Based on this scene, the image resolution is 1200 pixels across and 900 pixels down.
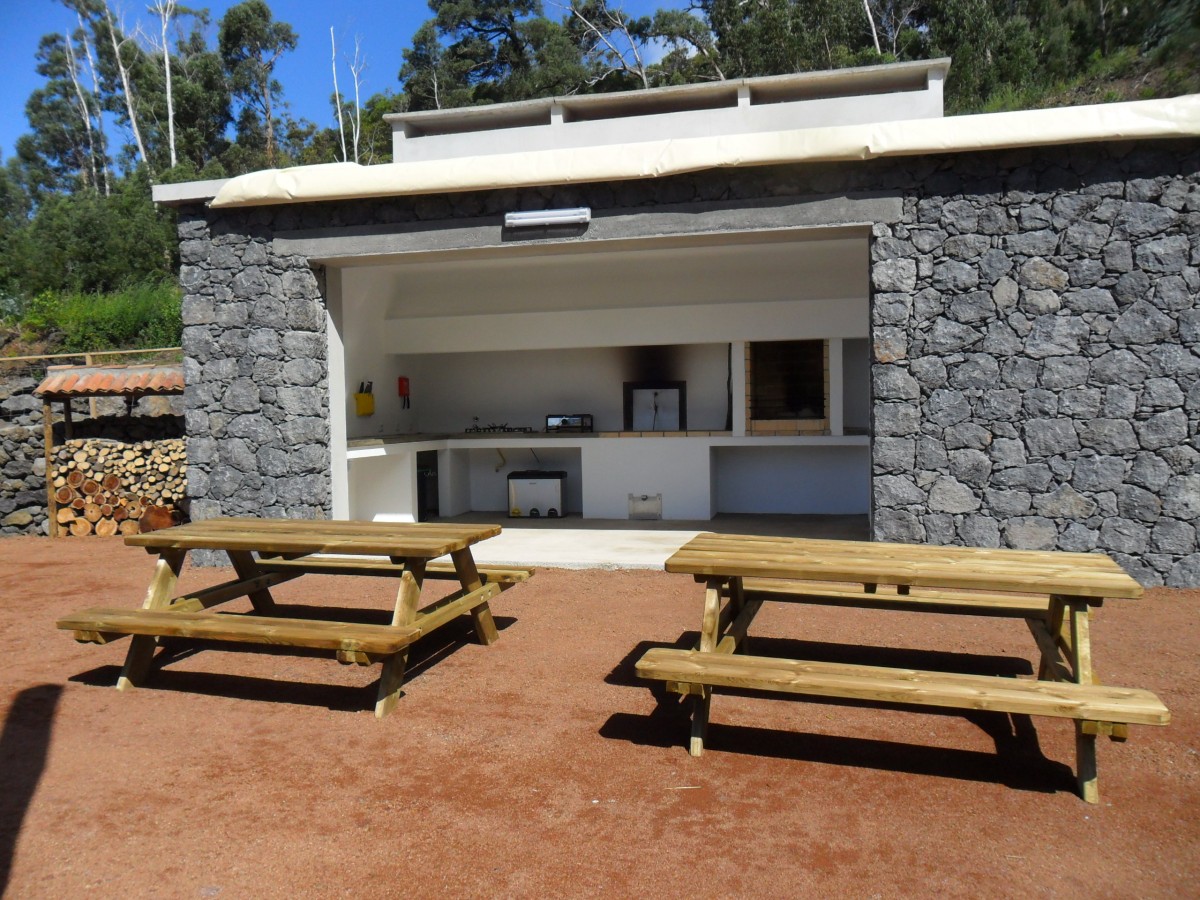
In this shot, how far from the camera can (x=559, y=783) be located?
327 cm

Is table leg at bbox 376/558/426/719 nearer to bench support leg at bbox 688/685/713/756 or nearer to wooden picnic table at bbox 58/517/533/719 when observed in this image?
wooden picnic table at bbox 58/517/533/719

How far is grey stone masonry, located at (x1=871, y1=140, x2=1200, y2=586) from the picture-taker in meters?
6.12

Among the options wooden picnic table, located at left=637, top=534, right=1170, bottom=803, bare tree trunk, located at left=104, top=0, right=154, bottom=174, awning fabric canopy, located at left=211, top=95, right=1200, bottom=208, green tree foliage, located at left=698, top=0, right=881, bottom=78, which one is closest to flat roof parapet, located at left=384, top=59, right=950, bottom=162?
awning fabric canopy, located at left=211, top=95, right=1200, bottom=208

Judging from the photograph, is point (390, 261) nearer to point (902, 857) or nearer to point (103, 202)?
point (902, 857)

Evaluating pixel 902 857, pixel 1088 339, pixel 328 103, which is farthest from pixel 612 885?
pixel 328 103

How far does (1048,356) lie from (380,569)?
4790mm

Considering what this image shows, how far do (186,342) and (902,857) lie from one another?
7039 millimetres

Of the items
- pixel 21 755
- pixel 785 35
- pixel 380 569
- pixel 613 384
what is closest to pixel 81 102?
pixel 785 35

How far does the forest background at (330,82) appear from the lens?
21.8 metres

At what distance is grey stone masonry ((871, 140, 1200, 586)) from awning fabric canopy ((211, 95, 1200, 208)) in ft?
0.71

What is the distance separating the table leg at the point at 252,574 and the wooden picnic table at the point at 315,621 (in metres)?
0.03

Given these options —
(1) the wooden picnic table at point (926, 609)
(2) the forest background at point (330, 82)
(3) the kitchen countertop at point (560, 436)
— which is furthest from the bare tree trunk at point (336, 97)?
(1) the wooden picnic table at point (926, 609)

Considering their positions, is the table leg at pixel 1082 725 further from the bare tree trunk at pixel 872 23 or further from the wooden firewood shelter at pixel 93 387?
the bare tree trunk at pixel 872 23

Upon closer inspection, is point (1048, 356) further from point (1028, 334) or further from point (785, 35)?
point (785, 35)
